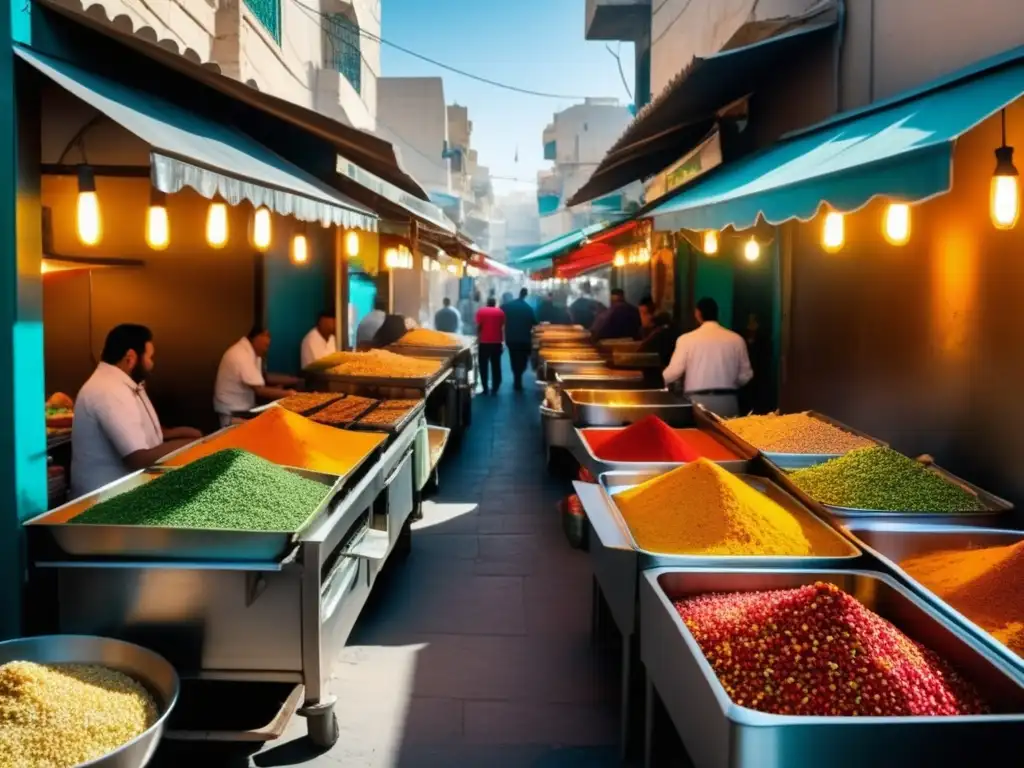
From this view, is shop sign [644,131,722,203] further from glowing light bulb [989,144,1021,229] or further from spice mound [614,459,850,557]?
spice mound [614,459,850,557]

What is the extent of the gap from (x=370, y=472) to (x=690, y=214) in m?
2.65

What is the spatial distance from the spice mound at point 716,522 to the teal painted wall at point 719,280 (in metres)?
7.44

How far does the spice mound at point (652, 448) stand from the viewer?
17.2 feet

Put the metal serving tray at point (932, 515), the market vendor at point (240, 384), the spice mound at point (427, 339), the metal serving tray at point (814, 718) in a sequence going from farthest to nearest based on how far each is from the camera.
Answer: the spice mound at point (427, 339) < the market vendor at point (240, 384) < the metal serving tray at point (932, 515) < the metal serving tray at point (814, 718)

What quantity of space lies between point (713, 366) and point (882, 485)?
3793 mm

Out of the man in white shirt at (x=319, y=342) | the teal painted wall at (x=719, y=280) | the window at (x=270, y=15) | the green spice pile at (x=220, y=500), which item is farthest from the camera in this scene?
the window at (x=270, y=15)

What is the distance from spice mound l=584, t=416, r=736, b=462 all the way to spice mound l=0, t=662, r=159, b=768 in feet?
10.1

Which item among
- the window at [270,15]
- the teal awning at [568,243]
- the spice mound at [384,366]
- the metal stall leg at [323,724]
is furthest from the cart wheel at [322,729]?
the window at [270,15]

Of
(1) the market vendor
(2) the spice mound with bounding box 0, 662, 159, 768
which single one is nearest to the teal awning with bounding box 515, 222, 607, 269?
(1) the market vendor

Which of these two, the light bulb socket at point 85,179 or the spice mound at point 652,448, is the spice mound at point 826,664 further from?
the light bulb socket at point 85,179

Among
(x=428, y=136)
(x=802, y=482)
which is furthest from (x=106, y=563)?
(x=428, y=136)

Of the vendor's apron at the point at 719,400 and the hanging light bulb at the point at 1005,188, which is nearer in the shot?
the hanging light bulb at the point at 1005,188

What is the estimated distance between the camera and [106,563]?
3.38m

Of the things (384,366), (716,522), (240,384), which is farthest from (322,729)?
(384,366)
